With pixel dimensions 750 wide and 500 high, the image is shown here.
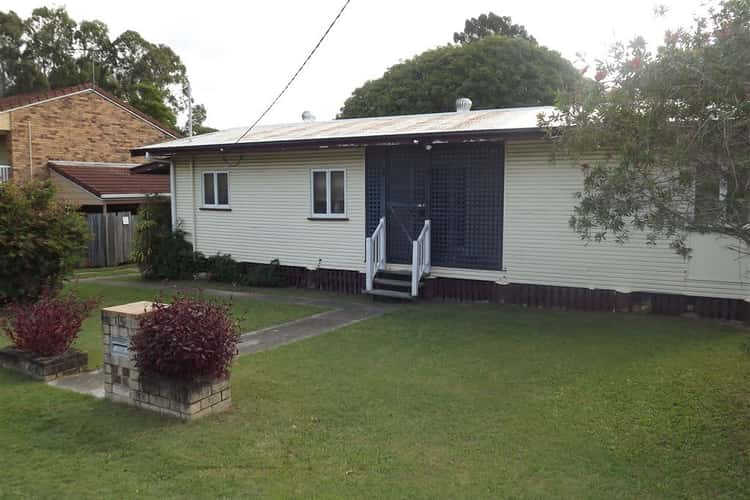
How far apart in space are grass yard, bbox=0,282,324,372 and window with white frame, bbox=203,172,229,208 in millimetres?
2585

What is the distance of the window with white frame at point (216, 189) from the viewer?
15344mm

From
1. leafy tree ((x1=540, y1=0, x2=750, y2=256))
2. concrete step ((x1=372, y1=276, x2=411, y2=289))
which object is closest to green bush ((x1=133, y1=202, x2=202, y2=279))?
concrete step ((x1=372, y1=276, x2=411, y2=289))

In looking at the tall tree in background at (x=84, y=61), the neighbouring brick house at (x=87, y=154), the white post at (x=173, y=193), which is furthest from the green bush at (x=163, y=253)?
the tall tree in background at (x=84, y=61)

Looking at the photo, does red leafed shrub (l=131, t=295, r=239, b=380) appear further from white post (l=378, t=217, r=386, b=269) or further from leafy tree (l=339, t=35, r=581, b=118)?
leafy tree (l=339, t=35, r=581, b=118)

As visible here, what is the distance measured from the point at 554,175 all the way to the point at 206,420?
7.51 metres

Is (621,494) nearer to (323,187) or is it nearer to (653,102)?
(653,102)

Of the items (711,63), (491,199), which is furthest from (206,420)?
(491,199)

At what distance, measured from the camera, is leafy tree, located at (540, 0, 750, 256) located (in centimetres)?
448

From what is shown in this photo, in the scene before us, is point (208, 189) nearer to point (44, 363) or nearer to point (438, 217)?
point (438, 217)

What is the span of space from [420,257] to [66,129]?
1827cm

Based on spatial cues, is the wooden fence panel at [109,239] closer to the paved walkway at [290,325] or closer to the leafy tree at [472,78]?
the paved walkway at [290,325]

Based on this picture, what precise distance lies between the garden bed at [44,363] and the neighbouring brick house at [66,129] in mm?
17027

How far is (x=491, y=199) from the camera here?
Answer: 11.7 meters

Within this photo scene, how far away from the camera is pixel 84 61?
45.2 m
